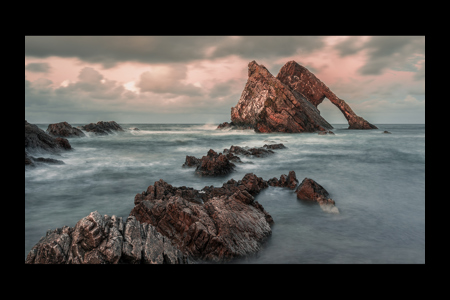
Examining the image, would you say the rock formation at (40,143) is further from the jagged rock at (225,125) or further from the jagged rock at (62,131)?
the jagged rock at (225,125)

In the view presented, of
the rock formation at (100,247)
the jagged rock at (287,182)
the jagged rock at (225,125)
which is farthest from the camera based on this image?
the jagged rock at (225,125)

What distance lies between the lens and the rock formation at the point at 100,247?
9.53ft

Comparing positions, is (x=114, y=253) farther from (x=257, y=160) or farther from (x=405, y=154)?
(x=405, y=154)

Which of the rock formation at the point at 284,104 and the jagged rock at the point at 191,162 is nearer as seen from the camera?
the jagged rock at the point at 191,162

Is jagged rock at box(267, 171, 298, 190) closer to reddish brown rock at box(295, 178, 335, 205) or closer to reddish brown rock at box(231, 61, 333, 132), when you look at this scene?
reddish brown rock at box(295, 178, 335, 205)

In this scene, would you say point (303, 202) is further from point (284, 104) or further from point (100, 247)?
point (284, 104)

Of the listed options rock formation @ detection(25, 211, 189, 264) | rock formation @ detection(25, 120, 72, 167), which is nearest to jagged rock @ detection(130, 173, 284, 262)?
rock formation @ detection(25, 211, 189, 264)

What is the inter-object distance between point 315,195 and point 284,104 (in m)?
36.4

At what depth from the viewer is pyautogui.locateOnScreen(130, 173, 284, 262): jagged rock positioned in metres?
4.33

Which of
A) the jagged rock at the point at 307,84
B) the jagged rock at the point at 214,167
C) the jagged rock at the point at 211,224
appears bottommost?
the jagged rock at the point at 211,224

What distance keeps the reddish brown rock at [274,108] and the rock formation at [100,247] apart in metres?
38.5

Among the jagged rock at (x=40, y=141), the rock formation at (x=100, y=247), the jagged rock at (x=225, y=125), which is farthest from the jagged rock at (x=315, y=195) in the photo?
the jagged rock at (x=225, y=125)
